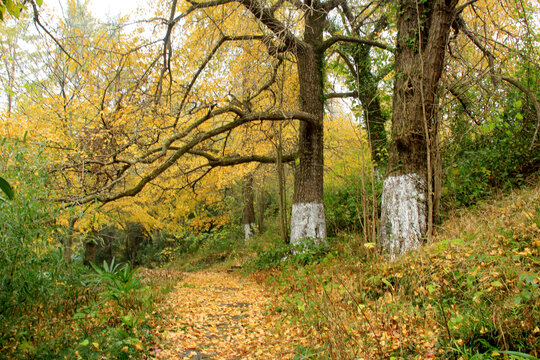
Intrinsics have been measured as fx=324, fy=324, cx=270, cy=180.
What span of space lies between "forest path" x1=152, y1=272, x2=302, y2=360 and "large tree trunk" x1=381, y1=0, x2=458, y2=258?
8.18 feet

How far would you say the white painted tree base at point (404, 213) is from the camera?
17.9ft

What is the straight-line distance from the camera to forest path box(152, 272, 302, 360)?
10.9 ft

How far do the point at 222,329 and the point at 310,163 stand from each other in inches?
188

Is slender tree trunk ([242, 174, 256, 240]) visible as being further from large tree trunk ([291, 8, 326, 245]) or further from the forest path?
the forest path

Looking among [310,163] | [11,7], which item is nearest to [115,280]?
[11,7]

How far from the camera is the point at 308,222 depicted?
25.8ft

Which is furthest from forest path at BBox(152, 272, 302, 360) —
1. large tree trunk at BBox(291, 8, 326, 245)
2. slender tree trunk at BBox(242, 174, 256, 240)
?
slender tree trunk at BBox(242, 174, 256, 240)

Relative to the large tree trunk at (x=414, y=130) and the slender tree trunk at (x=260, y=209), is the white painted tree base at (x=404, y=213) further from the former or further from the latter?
the slender tree trunk at (x=260, y=209)

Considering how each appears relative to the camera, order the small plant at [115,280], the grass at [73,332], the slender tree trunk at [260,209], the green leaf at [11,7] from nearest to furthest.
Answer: the green leaf at [11,7]
the grass at [73,332]
the small plant at [115,280]
the slender tree trunk at [260,209]

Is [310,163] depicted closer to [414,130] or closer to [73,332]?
[414,130]

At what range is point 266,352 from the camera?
3.36 metres

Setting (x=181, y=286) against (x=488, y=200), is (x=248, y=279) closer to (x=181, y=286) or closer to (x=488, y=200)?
(x=181, y=286)

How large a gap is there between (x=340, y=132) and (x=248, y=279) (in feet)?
26.6

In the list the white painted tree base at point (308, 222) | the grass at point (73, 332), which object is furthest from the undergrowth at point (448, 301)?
the white painted tree base at point (308, 222)
